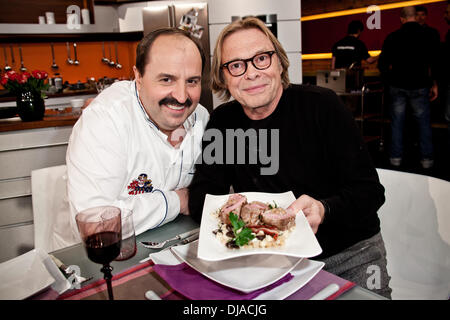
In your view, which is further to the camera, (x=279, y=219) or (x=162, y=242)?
(x=162, y=242)

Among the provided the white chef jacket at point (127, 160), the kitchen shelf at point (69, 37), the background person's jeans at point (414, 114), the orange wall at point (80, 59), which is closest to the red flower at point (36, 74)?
the white chef jacket at point (127, 160)

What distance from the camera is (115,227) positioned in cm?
93

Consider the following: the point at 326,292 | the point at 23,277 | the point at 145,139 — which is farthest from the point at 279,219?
the point at 145,139

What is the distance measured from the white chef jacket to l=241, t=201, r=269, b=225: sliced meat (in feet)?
1.28

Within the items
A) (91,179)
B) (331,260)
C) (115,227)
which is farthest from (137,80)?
(331,260)

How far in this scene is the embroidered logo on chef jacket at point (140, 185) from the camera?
1654mm

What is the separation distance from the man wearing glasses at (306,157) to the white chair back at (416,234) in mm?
114

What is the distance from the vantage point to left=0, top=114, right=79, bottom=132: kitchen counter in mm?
2604

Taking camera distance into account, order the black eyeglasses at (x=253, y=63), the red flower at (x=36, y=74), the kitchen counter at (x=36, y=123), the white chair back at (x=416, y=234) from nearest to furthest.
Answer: the white chair back at (x=416, y=234)
the black eyeglasses at (x=253, y=63)
the kitchen counter at (x=36, y=123)
the red flower at (x=36, y=74)

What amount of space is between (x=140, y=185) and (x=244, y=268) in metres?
0.83

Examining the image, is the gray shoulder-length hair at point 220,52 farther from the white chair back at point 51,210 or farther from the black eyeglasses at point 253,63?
the white chair back at point 51,210

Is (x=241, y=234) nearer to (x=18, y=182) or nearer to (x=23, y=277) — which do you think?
(x=23, y=277)

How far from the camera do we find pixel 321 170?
1583 millimetres

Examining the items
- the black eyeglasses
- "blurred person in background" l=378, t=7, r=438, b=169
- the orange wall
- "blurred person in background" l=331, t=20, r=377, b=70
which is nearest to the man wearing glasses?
the black eyeglasses
